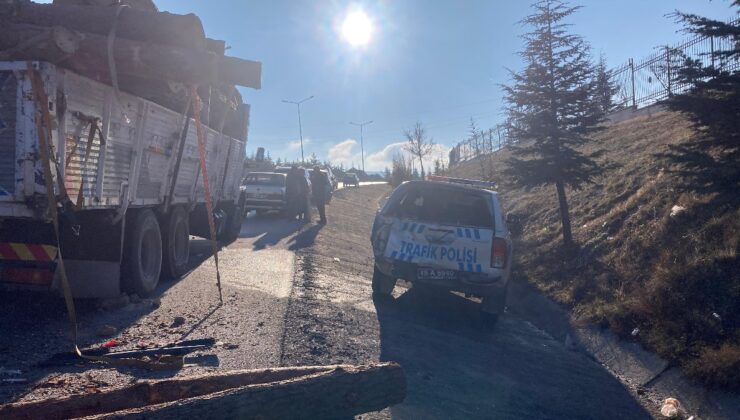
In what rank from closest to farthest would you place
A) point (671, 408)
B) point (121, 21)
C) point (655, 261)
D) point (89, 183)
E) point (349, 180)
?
1. point (671, 408)
2. point (121, 21)
3. point (89, 183)
4. point (655, 261)
5. point (349, 180)

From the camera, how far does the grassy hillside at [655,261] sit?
6.78 meters

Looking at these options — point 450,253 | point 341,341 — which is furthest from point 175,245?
point 341,341

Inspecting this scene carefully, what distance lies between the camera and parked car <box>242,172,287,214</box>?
2316 centimetres

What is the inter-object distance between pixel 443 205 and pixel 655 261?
3012 mm

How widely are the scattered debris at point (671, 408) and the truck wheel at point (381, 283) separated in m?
4.14

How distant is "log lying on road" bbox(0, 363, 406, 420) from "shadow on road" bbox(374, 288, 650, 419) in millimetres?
635

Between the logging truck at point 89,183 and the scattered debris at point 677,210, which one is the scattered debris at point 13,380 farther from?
the scattered debris at point 677,210

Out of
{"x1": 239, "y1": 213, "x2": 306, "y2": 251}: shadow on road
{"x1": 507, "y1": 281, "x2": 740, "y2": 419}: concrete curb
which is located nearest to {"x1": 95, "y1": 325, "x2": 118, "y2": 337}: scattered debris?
{"x1": 507, "y1": 281, "x2": 740, "y2": 419}: concrete curb

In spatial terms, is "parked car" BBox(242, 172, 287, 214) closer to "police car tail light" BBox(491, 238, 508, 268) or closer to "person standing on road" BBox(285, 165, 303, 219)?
"person standing on road" BBox(285, 165, 303, 219)

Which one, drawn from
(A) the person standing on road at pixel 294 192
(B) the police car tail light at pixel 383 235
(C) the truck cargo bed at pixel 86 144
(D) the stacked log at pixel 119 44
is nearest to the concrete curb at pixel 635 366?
(B) the police car tail light at pixel 383 235

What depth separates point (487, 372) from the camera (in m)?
6.38

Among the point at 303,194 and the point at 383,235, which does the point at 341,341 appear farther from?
the point at 303,194

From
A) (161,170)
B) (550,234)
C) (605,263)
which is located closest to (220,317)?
(161,170)

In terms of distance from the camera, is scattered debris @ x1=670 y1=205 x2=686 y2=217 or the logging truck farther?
scattered debris @ x1=670 y1=205 x2=686 y2=217
